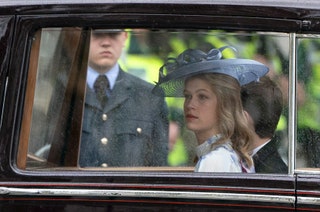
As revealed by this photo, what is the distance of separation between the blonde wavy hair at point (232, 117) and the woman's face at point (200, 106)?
30 millimetres

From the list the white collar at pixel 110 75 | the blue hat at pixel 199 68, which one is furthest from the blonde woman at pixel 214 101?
the white collar at pixel 110 75

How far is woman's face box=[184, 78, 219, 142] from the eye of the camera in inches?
165

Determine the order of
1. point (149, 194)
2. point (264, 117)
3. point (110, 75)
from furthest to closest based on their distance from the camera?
point (110, 75), point (264, 117), point (149, 194)

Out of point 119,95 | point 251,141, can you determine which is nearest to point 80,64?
point 119,95

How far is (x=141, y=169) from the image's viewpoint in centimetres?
414

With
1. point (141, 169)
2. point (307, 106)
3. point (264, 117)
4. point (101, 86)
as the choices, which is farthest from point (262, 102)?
point (101, 86)

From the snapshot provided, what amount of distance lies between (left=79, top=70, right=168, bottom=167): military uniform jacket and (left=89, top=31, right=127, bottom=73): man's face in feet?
0.28

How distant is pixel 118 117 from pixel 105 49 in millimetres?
313

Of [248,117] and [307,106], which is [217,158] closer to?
[248,117]

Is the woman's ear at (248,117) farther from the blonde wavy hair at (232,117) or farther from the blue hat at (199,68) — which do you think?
the blue hat at (199,68)

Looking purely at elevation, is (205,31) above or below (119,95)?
above

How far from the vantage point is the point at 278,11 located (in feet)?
13.5

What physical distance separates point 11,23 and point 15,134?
0.50m

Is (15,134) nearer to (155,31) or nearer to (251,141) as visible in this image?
(155,31)
